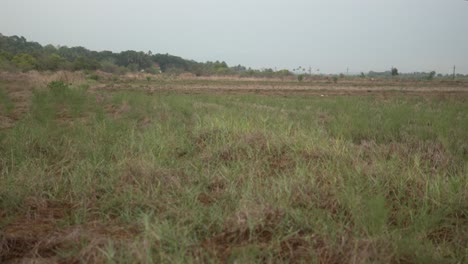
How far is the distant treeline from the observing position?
3478 centimetres

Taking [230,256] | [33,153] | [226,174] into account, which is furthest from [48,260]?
[33,153]

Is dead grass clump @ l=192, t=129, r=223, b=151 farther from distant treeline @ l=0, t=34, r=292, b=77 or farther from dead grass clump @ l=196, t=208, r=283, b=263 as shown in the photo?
distant treeline @ l=0, t=34, r=292, b=77

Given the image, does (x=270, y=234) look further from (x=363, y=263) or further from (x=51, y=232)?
(x=51, y=232)

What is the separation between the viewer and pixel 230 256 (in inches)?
78.7

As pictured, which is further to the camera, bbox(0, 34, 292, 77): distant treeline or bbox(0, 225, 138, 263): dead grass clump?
bbox(0, 34, 292, 77): distant treeline

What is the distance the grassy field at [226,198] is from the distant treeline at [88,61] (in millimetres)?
28958

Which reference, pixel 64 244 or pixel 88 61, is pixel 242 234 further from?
pixel 88 61

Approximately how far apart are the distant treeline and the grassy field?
95.0 feet

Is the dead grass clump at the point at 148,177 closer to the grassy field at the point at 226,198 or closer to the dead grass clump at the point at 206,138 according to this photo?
the grassy field at the point at 226,198

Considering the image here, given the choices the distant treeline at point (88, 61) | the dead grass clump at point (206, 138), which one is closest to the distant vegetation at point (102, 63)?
the distant treeline at point (88, 61)

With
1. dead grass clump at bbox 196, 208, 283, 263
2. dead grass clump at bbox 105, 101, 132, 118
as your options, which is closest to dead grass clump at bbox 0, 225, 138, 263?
dead grass clump at bbox 196, 208, 283, 263

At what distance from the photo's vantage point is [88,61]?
4078cm

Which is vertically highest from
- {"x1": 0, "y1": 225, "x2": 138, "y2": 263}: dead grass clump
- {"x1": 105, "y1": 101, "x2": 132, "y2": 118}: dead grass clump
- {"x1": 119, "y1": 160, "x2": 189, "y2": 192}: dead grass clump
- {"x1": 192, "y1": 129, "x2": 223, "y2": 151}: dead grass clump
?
{"x1": 105, "y1": 101, "x2": 132, "y2": 118}: dead grass clump

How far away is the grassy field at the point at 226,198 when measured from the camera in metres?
2.05
